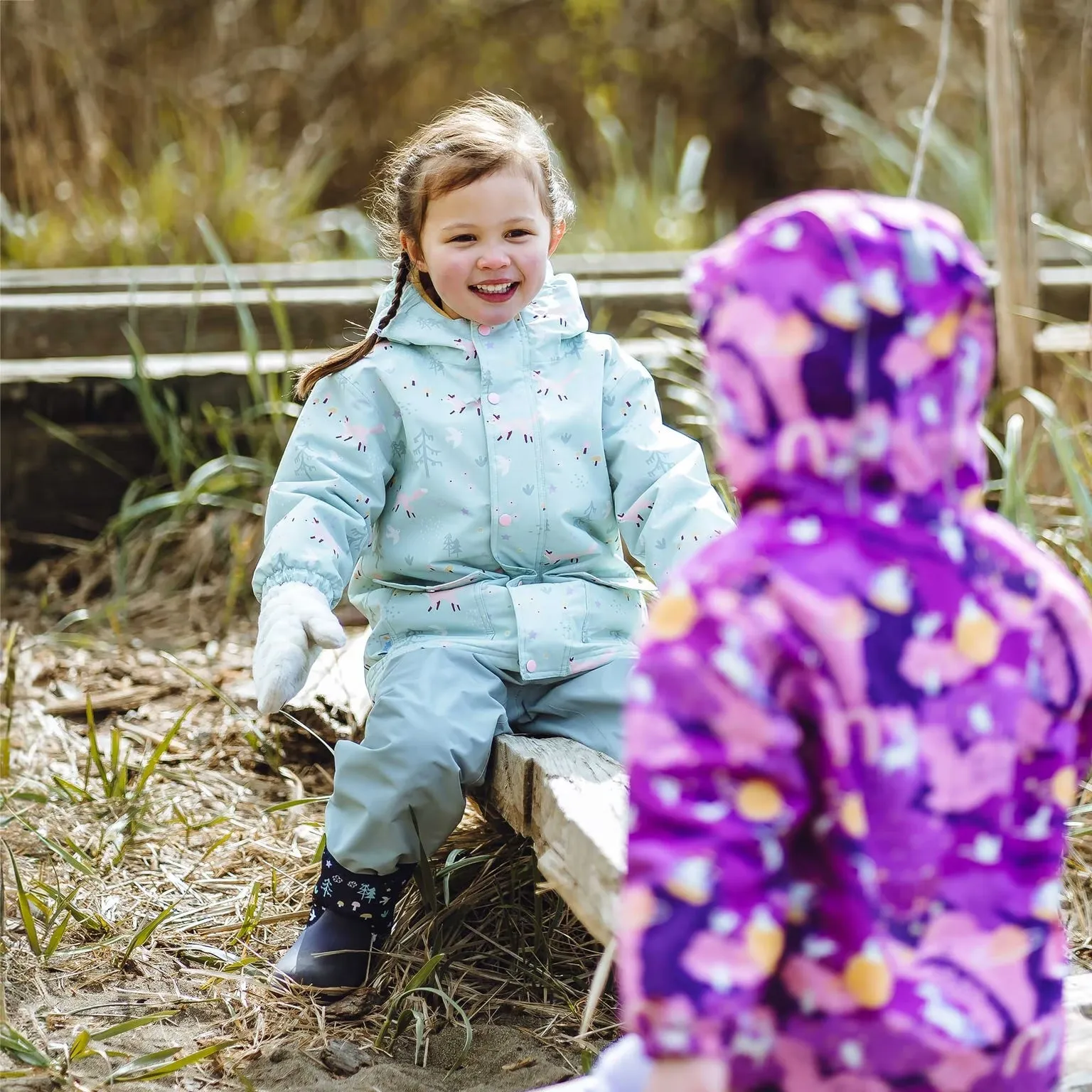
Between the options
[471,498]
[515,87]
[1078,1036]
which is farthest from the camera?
[515,87]

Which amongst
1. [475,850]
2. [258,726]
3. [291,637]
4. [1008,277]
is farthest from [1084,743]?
[1008,277]

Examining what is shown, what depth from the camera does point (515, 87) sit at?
9297mm

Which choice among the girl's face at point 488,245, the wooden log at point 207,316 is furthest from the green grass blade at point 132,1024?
the wooden log at point 207,316

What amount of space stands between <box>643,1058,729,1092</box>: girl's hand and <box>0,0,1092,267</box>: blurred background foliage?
541cm

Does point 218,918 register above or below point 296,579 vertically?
below

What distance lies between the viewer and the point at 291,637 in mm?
1828

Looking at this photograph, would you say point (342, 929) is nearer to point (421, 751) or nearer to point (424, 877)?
point (424, 877)

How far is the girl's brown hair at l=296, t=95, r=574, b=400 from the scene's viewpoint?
214 centimetres

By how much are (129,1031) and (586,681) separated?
2.54 ft

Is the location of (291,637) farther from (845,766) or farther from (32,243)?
(32,243)

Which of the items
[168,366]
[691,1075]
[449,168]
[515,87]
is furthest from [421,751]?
[515,87]

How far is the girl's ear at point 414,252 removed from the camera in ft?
7.41

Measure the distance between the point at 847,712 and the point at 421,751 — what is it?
3.19ft

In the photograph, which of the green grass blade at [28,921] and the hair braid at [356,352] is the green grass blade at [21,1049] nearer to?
the green grass blade at [28,921]
